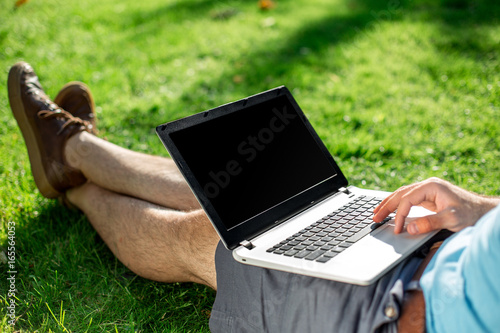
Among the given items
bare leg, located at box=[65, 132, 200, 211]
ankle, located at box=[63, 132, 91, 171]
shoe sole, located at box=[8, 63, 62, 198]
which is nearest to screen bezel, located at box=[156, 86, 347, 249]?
bare leg, located at box=[65, 132, 200, 211]

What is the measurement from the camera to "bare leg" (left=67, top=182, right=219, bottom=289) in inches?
67.9

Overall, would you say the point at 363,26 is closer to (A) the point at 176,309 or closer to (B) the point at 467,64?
(B) the point at 467,64

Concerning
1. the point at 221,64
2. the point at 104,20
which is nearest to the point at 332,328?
the point at 221,64

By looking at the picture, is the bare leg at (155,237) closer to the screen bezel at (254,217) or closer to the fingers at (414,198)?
the screen bezel at (254,217)

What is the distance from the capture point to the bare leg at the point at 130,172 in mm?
2113

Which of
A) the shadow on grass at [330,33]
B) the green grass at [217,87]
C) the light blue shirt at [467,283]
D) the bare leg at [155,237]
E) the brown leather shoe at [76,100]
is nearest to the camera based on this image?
the light blue shirt at [467,283]

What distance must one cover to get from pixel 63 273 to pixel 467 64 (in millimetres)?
3651

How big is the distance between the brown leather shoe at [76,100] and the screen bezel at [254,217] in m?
1.49

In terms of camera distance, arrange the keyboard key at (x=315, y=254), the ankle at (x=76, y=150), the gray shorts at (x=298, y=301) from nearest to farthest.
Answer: the gray shorts at (x=298, y=301) → the keyboard key at (x=315, y=254) → the ankle at (x=76, y=150)

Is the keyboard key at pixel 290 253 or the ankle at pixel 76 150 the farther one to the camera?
the ankle at pixel 76 150

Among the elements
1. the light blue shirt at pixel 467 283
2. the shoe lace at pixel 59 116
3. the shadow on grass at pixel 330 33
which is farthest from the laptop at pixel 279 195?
the shadow on grass at pixel 330 33

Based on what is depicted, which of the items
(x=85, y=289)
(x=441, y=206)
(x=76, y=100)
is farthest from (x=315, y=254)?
(x=76, y=100)

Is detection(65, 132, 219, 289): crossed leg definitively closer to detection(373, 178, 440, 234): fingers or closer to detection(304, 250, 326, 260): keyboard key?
detection(304, 250, 326, 260): keyboard key

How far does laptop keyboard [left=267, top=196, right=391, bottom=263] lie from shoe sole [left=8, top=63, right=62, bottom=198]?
1.50 meters
